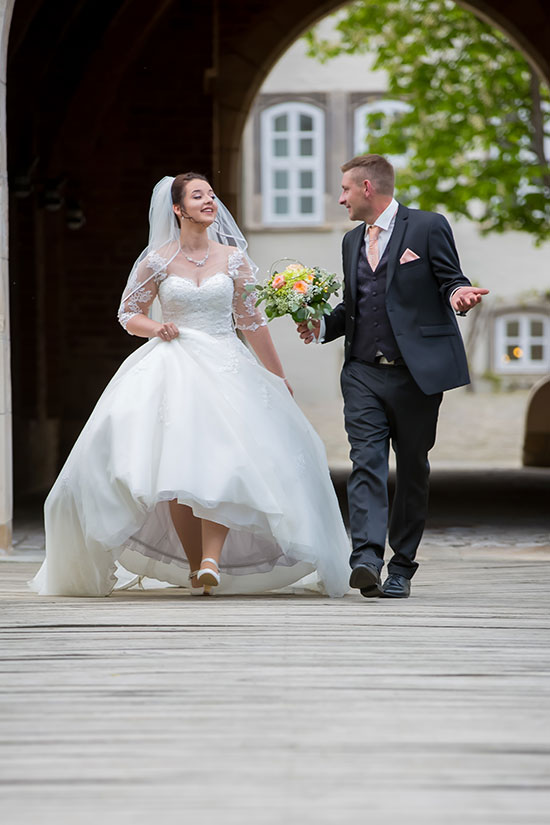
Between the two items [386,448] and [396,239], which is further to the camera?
[386,448]

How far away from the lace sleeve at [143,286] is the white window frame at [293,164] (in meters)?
24.4

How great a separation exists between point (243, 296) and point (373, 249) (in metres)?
0.69

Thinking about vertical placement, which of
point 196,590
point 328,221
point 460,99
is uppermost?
point 460,99

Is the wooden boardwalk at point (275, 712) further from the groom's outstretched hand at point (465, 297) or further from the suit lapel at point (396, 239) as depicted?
the suit lapel at point (396, 239)

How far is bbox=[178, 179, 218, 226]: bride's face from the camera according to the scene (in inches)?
235

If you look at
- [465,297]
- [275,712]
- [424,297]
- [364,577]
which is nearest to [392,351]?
[424,297]

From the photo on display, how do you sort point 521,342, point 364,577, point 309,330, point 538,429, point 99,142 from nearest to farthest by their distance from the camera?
point 364,577 < point 309,330 < point 99,142 < point 538,429 < point 521,342

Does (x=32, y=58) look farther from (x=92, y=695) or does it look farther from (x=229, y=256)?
(x=92, y=695)

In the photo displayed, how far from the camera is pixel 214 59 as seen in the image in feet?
45.9

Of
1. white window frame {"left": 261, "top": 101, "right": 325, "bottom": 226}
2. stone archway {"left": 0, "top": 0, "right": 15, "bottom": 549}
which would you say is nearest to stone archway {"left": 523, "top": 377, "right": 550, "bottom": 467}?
stone archway {"left": 0, "top": 0, "right": 15, "bottom": 549}

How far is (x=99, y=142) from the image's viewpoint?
47.0 feet

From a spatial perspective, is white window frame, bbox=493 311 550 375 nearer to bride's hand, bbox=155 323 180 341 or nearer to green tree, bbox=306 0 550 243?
green tree, bbox=306 0 550 243

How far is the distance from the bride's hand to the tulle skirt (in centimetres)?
4

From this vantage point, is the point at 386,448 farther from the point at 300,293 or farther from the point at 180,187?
the point at 180,187
